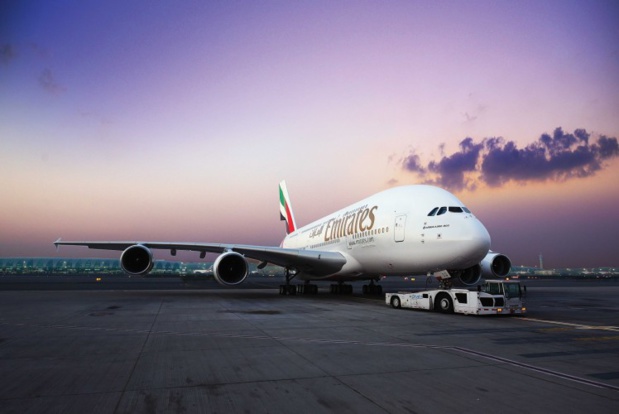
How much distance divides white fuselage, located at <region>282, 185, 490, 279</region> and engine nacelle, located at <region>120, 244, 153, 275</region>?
9.19 m

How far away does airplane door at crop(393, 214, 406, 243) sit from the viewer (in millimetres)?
16047

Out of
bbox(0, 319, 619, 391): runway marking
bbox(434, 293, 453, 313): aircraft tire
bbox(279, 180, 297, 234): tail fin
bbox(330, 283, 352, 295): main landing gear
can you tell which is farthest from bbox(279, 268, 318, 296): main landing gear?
bbox(0, 319, 619, 391): runway marking

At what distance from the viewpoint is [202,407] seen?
15.2ft

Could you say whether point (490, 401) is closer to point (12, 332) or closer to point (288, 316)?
point (288, 316)

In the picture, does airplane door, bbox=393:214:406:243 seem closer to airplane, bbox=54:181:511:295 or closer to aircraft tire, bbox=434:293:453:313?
airplane, bbox=54:181:511:295

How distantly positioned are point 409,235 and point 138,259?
13.1 meters

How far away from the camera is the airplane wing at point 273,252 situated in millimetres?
20672

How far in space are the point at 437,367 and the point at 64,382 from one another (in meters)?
5.13

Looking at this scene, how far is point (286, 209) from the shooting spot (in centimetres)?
3934

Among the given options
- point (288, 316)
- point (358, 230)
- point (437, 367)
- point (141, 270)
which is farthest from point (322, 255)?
point (437, 367)

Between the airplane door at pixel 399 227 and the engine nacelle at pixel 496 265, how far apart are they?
18.0ft

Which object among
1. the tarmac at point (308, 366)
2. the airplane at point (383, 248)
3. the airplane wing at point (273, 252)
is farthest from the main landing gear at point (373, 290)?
the tarmac at point (308, 366)

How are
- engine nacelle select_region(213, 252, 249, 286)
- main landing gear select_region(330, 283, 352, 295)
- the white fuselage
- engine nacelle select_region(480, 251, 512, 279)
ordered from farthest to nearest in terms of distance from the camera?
main landing gear select_region(330, 283, 352, 295) < engine nacelle select_region(480, 251, 512, 279) < engine nacelle select_region(213, 252, 249, 286) < the white fuselage

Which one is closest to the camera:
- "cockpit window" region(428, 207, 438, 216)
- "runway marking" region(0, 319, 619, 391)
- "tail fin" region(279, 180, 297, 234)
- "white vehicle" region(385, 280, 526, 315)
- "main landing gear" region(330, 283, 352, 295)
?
"runway marking" region(0, 319, 619, 391)
